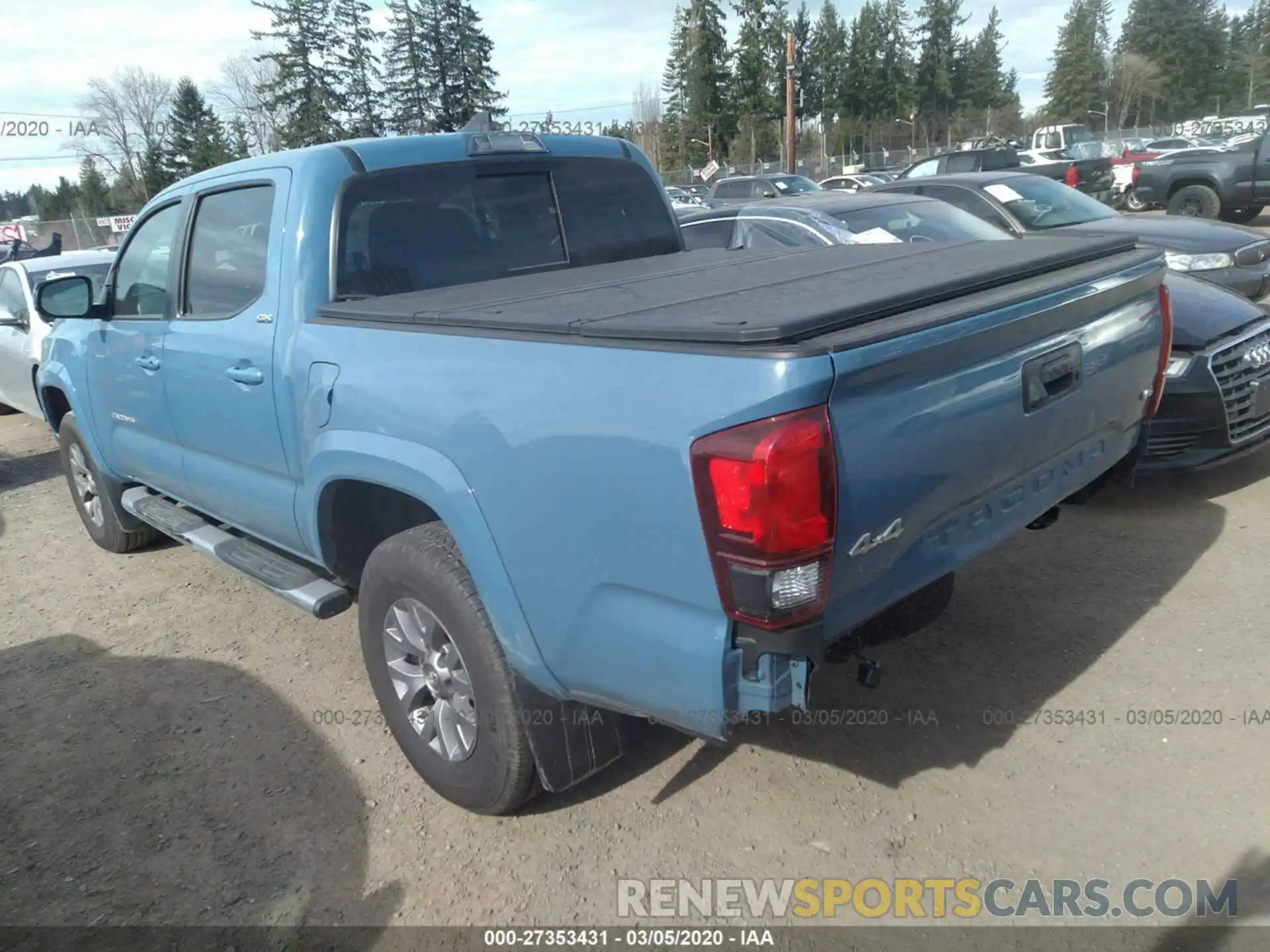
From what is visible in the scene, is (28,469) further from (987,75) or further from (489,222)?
(987,75)

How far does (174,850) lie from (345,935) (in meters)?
0.79

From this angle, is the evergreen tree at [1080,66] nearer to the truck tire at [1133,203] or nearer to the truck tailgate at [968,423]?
the truck tire at [1133,203]

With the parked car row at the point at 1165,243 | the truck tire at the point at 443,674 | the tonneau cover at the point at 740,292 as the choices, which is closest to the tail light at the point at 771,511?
the tonneau cover at the point at 740,292

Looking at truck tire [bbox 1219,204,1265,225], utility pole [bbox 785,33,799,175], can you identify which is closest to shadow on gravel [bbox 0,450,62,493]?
truck tire [bbox 1219,204,1265,225]

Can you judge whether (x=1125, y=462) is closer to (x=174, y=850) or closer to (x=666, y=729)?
(x=666, y=729)

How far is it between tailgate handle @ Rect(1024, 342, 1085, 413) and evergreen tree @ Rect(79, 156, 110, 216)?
6726 cm

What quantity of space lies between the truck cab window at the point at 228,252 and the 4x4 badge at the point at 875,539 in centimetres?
244

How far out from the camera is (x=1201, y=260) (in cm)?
755

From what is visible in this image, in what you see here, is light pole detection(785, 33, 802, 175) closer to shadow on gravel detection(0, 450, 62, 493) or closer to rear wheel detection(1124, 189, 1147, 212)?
rear wheel detection(1124, 189, 1147, 212)

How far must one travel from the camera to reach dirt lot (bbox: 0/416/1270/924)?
2.73m

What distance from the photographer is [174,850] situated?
3.03m

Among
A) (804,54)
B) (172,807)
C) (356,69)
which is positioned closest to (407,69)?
(356,69)

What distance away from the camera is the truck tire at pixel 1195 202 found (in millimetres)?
15227

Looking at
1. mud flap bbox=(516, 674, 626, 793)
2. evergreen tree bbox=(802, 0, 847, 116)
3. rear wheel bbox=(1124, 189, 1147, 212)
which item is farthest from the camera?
Result: evergreen tree bbox=(802, 0, 847, 116)
